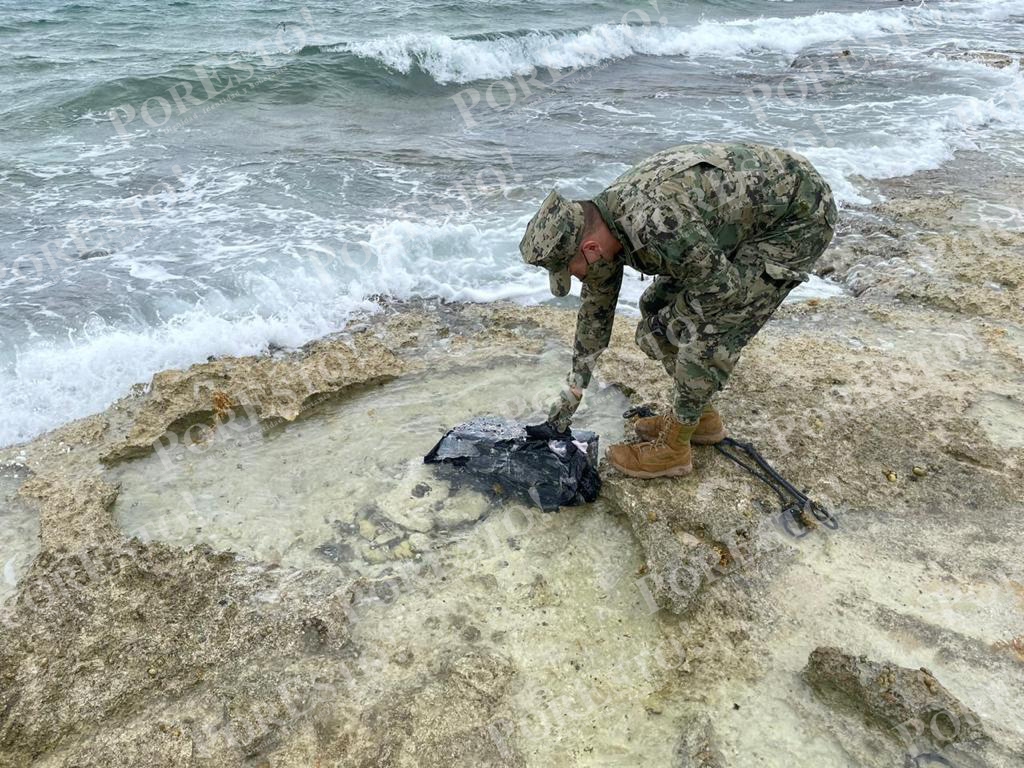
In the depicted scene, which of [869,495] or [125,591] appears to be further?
[869,495]

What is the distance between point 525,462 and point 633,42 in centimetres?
1414

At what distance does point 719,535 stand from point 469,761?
1.31 m

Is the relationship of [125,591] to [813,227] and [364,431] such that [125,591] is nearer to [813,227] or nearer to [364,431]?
[364,431]

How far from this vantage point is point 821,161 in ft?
24.1

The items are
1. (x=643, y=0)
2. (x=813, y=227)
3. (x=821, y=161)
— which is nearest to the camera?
(x=813, y=227)

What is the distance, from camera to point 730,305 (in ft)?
8.32

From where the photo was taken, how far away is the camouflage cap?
2203mm

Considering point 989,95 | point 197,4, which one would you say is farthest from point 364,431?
point 197,4

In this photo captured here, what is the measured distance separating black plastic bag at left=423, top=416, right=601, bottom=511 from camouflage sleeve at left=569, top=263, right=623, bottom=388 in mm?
304

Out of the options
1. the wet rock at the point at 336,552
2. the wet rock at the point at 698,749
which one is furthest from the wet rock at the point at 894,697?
the wet rock at the point at 336,552

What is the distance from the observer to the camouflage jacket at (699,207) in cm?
219

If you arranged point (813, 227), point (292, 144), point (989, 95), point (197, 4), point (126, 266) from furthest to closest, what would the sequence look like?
point (197, 4) → point (989, 95) → point (292, 144) → point (126, 266) → point (813, 227)

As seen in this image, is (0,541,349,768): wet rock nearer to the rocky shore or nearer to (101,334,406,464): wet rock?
the rocky shore

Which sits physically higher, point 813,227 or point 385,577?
point 813,227
